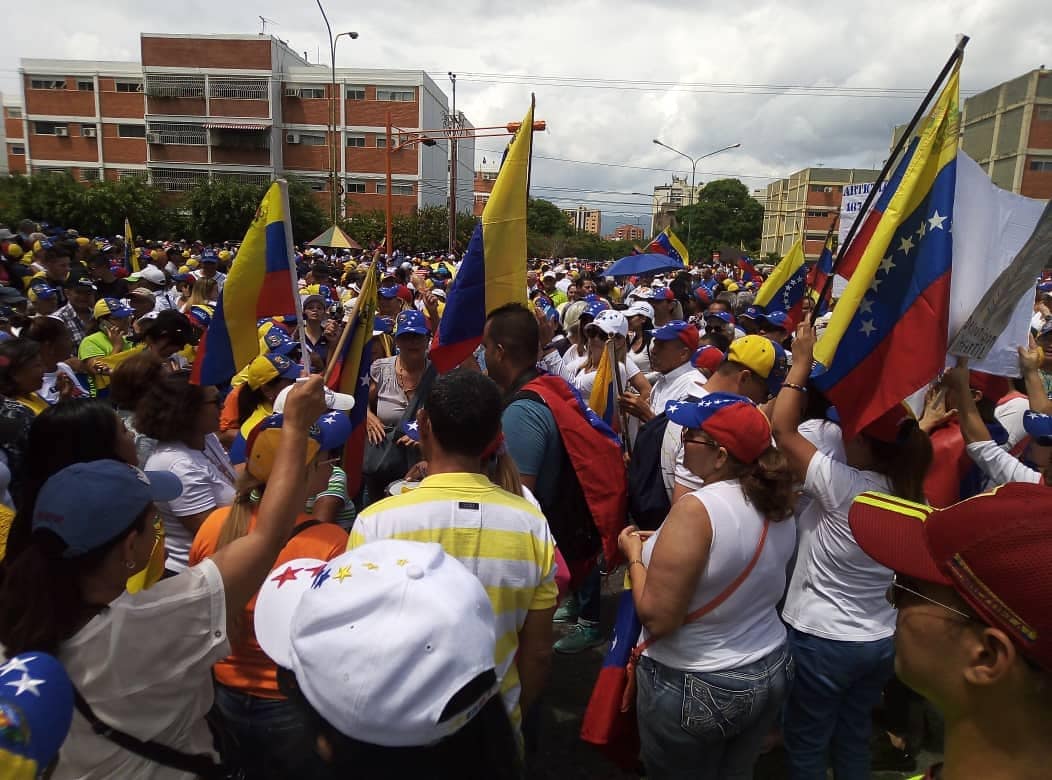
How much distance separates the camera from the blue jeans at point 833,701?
109 inches

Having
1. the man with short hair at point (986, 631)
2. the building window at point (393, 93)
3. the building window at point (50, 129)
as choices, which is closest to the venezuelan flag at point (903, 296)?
the man with short hair at point (986, 631)

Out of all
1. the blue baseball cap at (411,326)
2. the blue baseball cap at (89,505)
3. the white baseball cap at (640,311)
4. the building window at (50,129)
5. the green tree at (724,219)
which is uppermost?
the building window at (50,129)

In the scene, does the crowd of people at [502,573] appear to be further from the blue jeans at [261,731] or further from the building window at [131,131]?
the building window at [131,131]

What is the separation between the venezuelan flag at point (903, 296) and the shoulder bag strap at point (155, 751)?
2.44 m

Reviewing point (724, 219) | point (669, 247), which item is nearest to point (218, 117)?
point (669, 247)

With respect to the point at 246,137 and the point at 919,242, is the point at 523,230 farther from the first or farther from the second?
the point at 246,137

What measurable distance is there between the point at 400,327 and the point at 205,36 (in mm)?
62996

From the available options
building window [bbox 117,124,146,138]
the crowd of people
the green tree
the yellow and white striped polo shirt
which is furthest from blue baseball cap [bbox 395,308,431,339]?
the green tree

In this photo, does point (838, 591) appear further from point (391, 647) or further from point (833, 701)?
point (391, 647)

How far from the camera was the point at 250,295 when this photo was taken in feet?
10.5

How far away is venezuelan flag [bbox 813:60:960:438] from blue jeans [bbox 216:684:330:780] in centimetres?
226

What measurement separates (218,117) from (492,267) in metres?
62.1

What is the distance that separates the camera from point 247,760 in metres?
2.06

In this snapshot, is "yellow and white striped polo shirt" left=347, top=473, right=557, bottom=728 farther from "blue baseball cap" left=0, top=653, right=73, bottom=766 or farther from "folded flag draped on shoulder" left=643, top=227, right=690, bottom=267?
"folded flag draped on shoulder" left=643, top=227, right=690, bottom=267
